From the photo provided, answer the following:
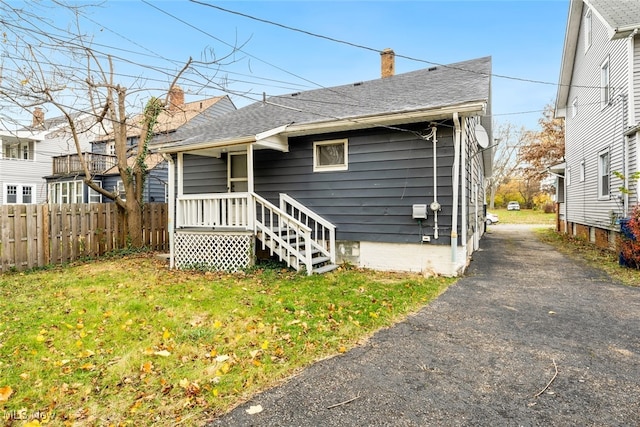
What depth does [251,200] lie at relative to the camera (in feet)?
25.1

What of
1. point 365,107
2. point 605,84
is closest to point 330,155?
point 365,107

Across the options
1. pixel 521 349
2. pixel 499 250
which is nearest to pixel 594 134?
pixel 499 250

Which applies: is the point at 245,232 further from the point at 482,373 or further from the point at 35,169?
the point at 35,169

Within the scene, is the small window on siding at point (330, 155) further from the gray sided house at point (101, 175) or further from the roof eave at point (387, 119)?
the gray sided house at point (101, 175)

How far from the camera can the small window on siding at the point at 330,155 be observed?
8109 millimetres

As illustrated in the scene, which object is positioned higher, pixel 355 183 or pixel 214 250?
pixel 355 183

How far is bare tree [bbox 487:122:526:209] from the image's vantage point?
3722cm

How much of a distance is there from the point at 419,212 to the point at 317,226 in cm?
249

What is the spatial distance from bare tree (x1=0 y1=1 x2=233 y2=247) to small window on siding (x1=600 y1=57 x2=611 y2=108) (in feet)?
36.0

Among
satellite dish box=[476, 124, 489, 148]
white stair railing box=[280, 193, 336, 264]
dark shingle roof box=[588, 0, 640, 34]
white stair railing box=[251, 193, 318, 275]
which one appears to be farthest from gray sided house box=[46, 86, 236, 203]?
dark shingle roof box=[588, 0, 640, 34]

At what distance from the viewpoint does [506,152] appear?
38.6m

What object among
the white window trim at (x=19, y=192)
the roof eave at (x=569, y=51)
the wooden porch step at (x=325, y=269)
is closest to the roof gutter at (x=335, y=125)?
the wooden porch step at (x=325, y=269)

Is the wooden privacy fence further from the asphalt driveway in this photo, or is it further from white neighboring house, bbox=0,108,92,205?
white neighboring house, bbox=0,108,92,205

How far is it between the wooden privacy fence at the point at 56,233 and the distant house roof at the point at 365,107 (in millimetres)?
2872
